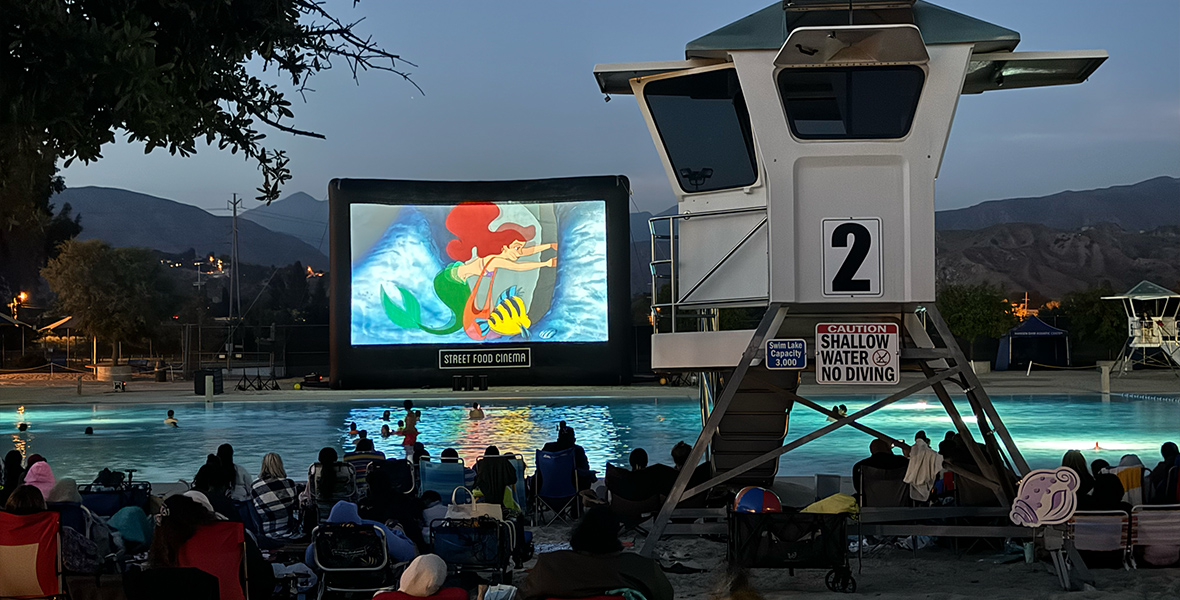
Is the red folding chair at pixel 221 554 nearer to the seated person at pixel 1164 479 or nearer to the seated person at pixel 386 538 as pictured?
the seated person at pixel 386 538

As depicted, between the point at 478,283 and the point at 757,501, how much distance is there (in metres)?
20.5

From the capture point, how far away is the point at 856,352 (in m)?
8.24

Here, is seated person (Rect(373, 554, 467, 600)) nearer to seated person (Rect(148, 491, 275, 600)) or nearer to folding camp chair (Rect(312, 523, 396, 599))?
seated person (Rect(148, 491, 275, 600))

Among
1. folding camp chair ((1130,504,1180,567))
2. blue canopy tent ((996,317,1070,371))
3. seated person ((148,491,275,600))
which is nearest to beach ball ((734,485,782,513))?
folding camp chair ((1130,504,1180,567))

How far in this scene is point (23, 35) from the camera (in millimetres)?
4152

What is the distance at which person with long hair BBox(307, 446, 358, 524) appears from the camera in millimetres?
8945

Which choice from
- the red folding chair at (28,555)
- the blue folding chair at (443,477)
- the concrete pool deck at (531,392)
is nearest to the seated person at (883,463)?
the blue folding chair at (443,477)

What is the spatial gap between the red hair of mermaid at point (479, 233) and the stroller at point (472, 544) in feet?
69.8

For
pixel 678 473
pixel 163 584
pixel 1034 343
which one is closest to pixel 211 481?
pixel 163 584

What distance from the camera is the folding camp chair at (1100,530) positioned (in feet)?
26.3

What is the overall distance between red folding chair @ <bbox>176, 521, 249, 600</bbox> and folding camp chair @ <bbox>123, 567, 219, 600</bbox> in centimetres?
68

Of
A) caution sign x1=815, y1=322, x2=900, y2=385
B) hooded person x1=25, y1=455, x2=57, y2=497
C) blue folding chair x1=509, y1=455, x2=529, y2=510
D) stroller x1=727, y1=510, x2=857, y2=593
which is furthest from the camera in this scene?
blue folding chair x1=509, y1=455, x2=529, y2=510

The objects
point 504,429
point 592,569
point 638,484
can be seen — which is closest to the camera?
point 592,569

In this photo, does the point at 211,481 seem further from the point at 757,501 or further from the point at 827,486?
the point at 827,486
